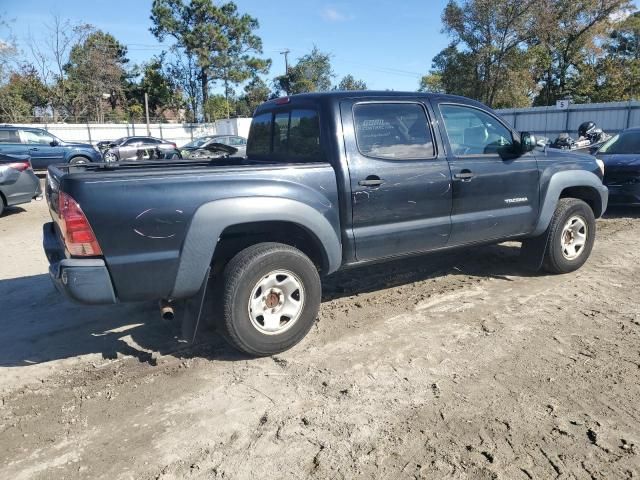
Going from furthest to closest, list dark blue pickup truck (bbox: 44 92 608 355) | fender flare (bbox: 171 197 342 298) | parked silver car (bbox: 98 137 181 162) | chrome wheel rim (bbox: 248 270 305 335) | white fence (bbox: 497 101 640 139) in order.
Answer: white fence (bbox: 497 101 640 139)
parked silver car (bbox: 98 137 181 162)
chrome wheel rim (bbox: 248 270 305 335)
fender flare (bbox: 171 197 342 298)
dark blue pickup truck (bbox: 44 92 608 355)

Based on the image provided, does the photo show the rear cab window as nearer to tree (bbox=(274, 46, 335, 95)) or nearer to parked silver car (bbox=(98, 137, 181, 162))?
parked silver car (bbox=(98, 137, 181, 162))

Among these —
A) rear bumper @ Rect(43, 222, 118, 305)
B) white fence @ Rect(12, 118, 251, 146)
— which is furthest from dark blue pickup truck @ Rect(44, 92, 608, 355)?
white fence @ Rect(12, 118, 251, 146)

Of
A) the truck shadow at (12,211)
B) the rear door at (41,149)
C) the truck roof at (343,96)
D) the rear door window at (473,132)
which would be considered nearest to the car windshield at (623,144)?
the rear door window at (473,132)

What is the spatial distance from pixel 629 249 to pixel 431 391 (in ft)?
15.8

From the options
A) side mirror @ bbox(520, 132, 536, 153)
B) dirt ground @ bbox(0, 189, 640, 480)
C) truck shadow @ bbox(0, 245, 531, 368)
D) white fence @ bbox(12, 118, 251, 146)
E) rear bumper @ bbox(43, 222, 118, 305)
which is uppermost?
white fence @ bbox(12, 118, 251, 146)

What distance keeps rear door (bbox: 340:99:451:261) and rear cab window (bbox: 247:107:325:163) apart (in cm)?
30

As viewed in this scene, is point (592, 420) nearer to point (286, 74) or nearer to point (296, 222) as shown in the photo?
point (296, 222)

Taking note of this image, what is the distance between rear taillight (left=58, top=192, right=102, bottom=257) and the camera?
306 centimetres

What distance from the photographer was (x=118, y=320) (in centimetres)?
460

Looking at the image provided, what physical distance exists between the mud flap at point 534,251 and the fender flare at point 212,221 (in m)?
2.99

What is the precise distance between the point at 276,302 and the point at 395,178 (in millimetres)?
1382

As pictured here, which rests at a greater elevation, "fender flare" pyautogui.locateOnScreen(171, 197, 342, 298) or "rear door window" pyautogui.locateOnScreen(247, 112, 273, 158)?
"rear door window" pyautogui.locateOnScreen(247, 112, 273, 158)

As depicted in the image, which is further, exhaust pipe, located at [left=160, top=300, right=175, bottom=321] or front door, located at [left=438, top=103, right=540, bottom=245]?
Answer: front door, located at [left=438, top=103, right=540, bottom=245]

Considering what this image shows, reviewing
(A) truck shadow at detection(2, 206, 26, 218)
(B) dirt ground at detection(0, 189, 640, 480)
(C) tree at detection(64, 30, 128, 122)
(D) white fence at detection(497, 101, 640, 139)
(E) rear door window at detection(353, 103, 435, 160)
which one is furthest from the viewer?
(C) tree at detection(64, 30, 128, 122)
